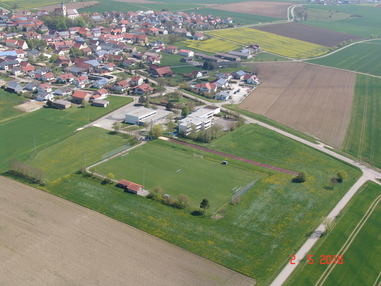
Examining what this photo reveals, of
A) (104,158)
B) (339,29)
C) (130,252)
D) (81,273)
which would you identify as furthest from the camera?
(339,29)

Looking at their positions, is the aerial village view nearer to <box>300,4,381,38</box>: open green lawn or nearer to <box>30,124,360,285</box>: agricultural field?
<box>30,124,360,285</box>: agricultural field

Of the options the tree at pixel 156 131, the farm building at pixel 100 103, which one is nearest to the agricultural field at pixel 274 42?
the farm building at pixel 100 103

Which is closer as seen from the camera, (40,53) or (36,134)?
(36,134)

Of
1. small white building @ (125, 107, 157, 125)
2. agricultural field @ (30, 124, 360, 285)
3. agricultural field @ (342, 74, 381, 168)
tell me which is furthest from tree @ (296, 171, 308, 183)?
small white building @ (125, 107, 157, 125)

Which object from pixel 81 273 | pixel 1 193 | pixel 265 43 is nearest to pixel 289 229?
pixel 81 273

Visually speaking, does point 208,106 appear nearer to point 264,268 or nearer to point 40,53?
point 264,268

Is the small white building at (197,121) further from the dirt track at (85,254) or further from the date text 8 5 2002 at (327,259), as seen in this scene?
the date text 8 5 2002 at (327,259)
